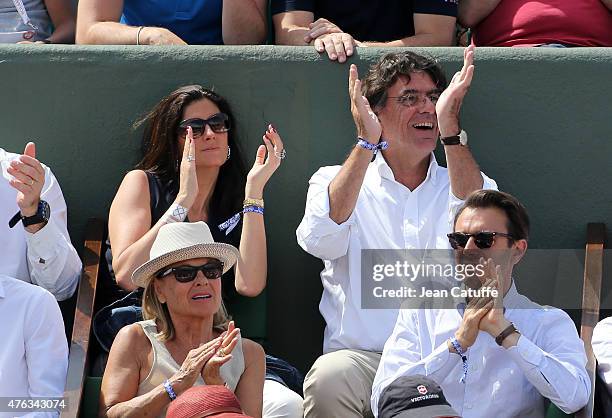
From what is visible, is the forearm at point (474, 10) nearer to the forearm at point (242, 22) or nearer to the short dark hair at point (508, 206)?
the forearm at point (242, 22)

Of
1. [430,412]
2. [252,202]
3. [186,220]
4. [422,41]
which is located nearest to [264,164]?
[252,202]

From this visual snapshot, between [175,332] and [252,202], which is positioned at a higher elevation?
[252,202]

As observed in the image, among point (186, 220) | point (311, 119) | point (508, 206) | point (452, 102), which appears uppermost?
point (452, 102)

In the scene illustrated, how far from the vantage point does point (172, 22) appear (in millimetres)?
6406

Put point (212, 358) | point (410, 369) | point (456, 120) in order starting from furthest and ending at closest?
point (456, 120)
point (410, 369)
point (212, 358)

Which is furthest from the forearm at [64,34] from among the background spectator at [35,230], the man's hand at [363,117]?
the man's hand at [363,117]

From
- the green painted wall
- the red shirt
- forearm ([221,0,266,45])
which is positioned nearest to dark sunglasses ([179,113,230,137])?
the green painted wall

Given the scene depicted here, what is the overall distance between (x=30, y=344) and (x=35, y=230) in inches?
20.4

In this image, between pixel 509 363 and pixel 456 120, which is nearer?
pixel 509 363

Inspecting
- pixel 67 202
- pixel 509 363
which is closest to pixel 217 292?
pixel 509 363

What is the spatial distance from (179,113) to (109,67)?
1.69 ft

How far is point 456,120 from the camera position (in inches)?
217

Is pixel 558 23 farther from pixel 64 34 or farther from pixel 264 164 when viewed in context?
pixel 64 34

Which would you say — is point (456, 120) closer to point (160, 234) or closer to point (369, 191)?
point (369, 191)
